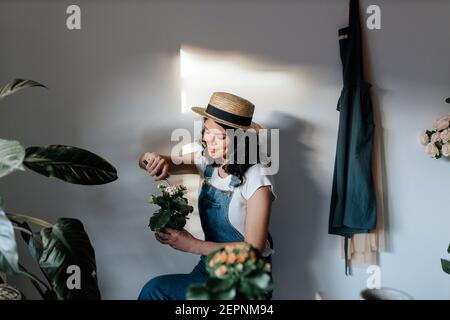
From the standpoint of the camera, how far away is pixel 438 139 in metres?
1.80

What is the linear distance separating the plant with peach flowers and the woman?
48cm

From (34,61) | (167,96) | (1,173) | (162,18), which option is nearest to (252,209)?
(167,96)

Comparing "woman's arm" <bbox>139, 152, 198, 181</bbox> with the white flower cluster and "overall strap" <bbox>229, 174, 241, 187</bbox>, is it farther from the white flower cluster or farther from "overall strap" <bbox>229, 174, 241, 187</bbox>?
the white flower cluster

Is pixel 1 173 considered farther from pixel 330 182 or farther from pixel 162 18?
pixel 330 182

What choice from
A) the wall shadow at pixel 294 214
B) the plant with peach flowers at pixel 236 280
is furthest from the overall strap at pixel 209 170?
the plant with peach flowers at pixel 236 280

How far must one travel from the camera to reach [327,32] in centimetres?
187

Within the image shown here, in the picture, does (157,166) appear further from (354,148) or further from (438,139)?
(438,139)

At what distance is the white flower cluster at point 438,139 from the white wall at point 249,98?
82 millimetres

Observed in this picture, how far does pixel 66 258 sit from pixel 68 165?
0.28 metres

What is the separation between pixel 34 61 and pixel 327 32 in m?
1.32

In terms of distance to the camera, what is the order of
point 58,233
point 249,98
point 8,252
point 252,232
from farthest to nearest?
point 249,98, point 252,232, point 58,233, point 8,252

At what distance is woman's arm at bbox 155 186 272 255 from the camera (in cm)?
148

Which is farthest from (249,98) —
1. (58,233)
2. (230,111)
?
(58,233)

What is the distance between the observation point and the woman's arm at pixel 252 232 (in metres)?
1.48
